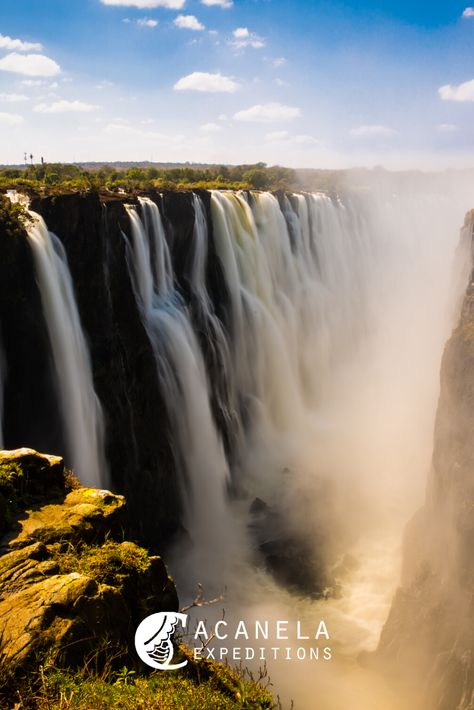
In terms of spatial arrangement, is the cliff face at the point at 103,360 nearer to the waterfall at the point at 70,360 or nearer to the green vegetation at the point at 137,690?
the waterfall at the point at 70,360

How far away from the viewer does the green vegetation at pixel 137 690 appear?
3781mm

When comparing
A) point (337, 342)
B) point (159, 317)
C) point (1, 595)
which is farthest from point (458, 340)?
point (337, 342)

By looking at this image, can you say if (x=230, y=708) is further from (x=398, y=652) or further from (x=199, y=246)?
(x=199, y=246)

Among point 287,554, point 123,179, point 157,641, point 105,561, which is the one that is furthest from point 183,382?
point 123,179

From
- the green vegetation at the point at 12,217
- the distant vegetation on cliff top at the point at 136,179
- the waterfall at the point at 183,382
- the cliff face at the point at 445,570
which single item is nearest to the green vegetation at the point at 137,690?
the cliff face at the point at 445,570

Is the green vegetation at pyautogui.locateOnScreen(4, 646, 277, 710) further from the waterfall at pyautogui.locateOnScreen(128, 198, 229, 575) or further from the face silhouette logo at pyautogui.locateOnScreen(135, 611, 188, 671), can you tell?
the waterfall at pyautogui.locateOnScreen(128, 198, 229, 575)

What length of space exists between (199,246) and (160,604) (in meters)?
20.4

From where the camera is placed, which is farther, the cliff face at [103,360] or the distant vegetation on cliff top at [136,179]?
the distant vegetation on cliff top at [136,179]

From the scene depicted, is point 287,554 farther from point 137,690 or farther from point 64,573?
point 137,690

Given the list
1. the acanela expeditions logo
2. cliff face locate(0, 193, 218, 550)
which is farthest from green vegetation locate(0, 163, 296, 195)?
the acanela expeditions logo

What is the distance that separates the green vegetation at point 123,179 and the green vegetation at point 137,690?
51.2ft

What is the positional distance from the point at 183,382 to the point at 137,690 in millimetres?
15810

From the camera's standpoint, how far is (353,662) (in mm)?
13188

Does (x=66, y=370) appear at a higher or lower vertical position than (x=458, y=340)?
lower
